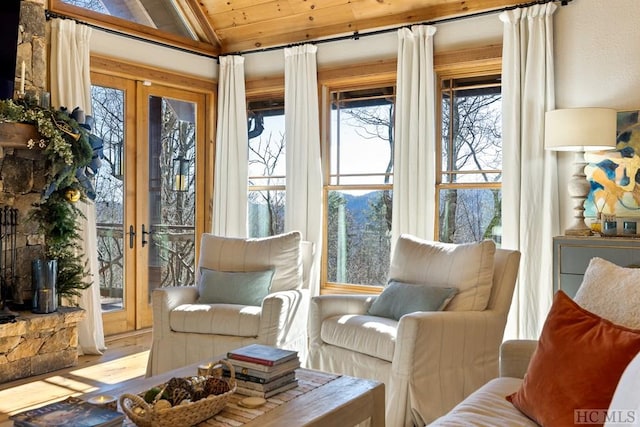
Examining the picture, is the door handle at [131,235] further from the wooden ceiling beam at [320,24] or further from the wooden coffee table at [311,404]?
the wooden coffee table at [311,404]

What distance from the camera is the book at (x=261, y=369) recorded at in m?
2.19

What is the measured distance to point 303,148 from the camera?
5.27m

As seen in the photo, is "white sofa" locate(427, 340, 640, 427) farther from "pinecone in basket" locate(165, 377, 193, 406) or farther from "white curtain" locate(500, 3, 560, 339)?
"white curtain" locate(500, 3, 560, 339)

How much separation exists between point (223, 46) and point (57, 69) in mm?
1825

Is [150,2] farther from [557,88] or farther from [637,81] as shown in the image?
[637,81]

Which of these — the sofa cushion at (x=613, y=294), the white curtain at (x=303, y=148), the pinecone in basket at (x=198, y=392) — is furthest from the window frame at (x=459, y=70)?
the pinecone in basket at (x=198, y=392)

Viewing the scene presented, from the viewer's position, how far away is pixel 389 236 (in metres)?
4.98

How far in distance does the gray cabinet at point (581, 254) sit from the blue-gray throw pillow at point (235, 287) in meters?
1.86

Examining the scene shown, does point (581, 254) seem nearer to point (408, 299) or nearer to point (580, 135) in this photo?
point (580, 135)

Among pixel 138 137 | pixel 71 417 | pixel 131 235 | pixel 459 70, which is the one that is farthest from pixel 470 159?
pixel 71 417

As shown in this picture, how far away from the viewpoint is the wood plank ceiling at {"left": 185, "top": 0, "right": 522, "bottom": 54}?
4680mm

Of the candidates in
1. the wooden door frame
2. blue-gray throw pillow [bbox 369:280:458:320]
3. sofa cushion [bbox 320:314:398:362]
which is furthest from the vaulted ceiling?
sofa cushion [bbox 320:314:398:362]

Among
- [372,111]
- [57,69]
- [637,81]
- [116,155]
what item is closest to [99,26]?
[57,69]

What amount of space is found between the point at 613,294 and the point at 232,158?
4.20 m
